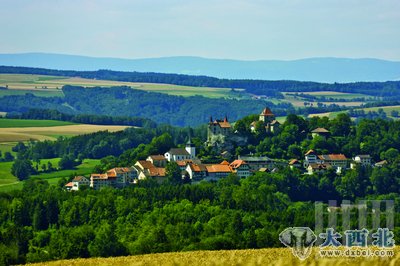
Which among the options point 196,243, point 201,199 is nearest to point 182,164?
point 201,199

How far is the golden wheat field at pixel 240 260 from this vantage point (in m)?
30.0

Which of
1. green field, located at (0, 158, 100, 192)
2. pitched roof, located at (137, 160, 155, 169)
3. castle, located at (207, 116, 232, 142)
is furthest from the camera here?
green field, located at (0, 158, 100, 192)

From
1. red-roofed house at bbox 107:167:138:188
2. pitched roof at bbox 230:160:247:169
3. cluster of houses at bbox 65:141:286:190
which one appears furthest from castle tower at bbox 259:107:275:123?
red-roofed house at bbox 107:167:138:188

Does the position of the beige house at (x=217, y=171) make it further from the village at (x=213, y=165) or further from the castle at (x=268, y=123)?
the castle at (x=268, y=123)

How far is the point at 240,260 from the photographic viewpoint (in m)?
32.2

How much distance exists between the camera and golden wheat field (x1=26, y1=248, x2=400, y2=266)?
2997cm

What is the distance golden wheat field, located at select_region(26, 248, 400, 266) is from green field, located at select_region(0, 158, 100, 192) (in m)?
62.7

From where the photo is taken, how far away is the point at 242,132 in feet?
338

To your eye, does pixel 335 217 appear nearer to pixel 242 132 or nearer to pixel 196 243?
pixel 196 243

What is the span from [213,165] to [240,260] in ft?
203

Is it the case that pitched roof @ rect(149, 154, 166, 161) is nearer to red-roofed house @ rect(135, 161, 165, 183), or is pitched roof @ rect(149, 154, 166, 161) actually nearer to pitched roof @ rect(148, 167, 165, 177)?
red-roofed house @ rect(135, 161, 165, 183)

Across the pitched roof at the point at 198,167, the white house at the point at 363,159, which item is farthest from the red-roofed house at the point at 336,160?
the pitched roof at the point at 198,167

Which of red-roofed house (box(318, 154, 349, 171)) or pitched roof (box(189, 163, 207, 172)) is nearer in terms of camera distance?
pitched roof (box(189, 163, 207, 172))

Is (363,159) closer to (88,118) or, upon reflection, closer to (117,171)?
(117,171)
